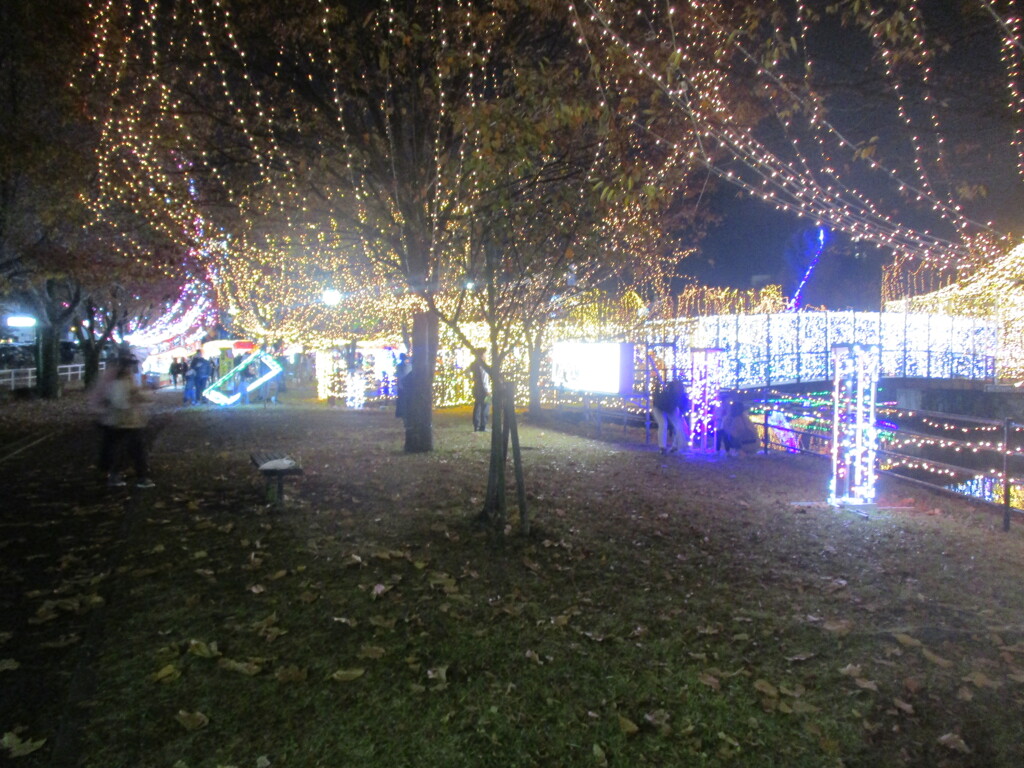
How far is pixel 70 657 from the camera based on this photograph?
425 centimetres

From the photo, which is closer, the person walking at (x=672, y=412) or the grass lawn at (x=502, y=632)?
the grass lawn at (x=502, y=632)

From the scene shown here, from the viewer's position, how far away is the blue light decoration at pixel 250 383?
24625 millimetres

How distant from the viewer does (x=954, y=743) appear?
3.53 meters

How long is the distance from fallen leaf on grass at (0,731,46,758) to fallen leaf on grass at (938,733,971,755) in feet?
13.9

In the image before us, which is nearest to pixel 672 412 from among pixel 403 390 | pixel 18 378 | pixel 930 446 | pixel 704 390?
pixel 704 390

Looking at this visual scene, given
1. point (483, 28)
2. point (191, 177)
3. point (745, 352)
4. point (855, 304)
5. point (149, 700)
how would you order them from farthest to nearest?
point (855, 304) < point (745, 352) < point (191, 177) < point (483, 28) < point (149, 700)

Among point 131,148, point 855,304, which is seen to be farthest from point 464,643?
point 855,304

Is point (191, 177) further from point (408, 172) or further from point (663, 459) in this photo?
point (663, 459)

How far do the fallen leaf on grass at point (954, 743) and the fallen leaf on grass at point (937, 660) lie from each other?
0.84 meters

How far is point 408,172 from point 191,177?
5028 millimetres

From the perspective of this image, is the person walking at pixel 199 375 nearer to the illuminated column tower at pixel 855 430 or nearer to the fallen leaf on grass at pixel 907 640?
the illuminated column tower at pixel 855 430

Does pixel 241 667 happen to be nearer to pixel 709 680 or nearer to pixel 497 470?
pixel 709 680

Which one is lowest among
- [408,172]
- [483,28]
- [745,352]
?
[745,352]

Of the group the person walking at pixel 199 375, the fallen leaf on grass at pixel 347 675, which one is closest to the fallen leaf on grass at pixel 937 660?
the fallen leaf on grass at pixel 347 675
